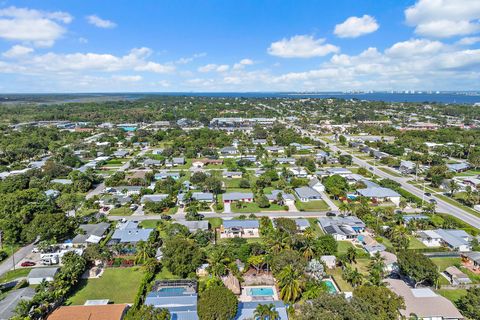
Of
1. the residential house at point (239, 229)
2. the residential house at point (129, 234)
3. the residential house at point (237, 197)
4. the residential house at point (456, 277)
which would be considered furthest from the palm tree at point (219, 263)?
the residential house at point (456, 277)

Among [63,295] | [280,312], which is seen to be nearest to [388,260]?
[280,312]

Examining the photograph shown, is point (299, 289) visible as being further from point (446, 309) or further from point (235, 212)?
point (235, 212)

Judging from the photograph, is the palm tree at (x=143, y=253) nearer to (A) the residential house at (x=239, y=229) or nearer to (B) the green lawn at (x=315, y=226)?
(A) the residential house at (x=239, y=229)

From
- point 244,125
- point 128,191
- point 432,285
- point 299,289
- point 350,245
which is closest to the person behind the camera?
point 299,289

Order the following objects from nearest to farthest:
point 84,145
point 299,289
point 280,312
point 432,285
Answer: point 280,312, point 299,289, point 432,285, point 84,145

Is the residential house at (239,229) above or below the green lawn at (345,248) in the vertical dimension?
above

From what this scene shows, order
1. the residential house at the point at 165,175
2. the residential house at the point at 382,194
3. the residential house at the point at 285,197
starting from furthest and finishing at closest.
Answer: the residential house at the point at 165,175 → the residential house at the point at 382,194 → the residential house at the point at 285,197

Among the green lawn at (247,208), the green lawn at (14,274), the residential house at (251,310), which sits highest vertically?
the residential house at (251,310)
